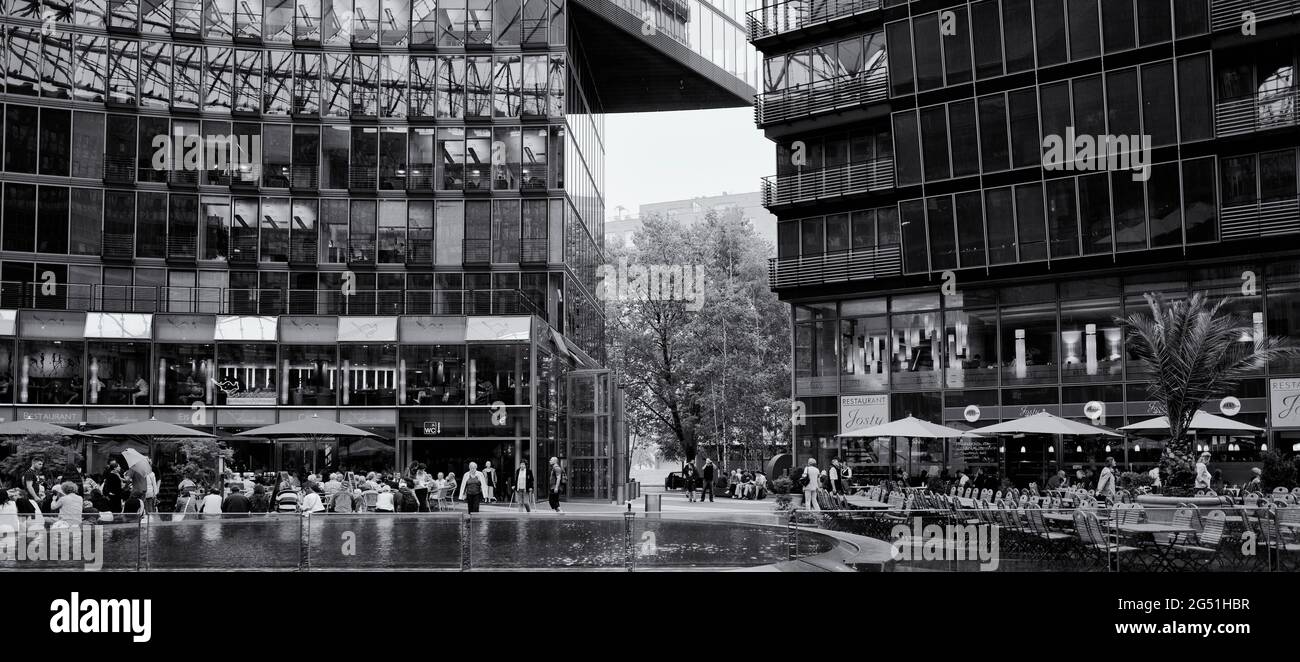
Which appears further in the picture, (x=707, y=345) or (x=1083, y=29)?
(x=707, y=345)

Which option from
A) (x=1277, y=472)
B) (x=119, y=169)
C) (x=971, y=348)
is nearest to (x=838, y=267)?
(x=971, y=348)

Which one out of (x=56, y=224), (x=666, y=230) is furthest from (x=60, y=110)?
(x=666, y=230)

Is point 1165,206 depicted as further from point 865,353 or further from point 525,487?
point 525,487

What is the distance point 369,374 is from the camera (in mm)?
45219

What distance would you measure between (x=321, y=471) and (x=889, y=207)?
23.8 m

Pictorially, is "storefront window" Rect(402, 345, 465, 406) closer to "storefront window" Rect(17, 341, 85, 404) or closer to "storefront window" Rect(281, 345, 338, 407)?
"storefront window" Rect(281, 345, 338, 407)

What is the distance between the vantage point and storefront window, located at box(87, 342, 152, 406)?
4406 cm

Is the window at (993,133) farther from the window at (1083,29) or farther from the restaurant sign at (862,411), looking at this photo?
the restaurant sign at (862,411)

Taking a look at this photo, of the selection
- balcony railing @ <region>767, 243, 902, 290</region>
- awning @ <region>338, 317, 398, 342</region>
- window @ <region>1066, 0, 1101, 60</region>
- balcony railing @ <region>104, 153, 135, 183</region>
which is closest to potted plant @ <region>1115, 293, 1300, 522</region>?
window @ <region>1066, 0, 1101, 60</region>

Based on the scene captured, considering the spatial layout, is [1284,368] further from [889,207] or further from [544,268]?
[544,268]

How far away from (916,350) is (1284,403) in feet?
40.7

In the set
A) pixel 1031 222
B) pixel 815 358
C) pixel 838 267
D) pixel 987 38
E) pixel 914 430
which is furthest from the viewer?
pixel 815 358

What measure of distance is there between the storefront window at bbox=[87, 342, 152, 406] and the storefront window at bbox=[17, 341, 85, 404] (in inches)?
13.4
